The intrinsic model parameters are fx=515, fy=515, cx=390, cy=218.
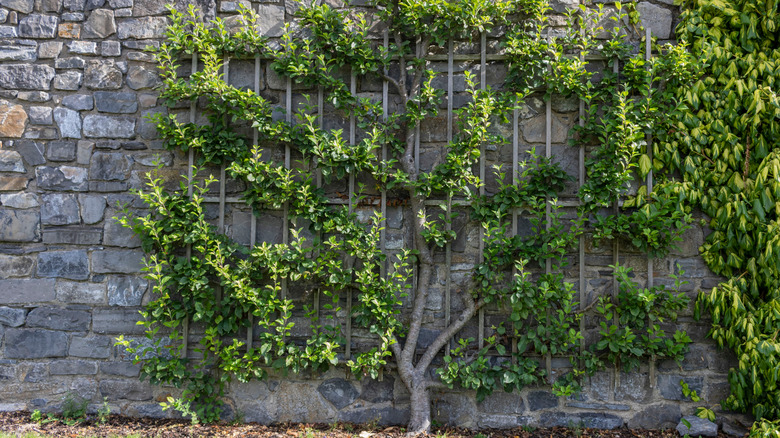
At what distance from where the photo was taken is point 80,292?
317cm

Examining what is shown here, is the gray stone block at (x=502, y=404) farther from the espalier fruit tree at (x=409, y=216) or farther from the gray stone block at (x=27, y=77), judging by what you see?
the gray stone block at (x=27, y=77)

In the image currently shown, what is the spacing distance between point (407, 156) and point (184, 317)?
1.65m

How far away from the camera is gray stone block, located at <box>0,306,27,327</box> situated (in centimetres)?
316

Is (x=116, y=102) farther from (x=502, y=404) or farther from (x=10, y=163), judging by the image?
(x=502, y=404)

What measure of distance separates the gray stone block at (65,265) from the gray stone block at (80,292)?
1.9 inches

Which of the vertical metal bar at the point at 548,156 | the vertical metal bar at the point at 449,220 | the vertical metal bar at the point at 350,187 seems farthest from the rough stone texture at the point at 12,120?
the vertical metal bar at the point at 548,156

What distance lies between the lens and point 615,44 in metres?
2.99

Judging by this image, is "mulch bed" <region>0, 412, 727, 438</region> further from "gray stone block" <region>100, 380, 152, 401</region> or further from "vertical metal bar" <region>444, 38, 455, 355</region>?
"vertical metal bar" <region>444, 38, 455, 355</region>

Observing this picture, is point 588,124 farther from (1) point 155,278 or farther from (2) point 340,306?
(1) point 155,278

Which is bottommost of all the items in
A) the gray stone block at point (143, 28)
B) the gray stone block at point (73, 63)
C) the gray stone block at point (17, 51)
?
the gray stone block at point (73, 63)

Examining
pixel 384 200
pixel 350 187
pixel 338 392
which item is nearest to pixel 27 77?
pixel 350 187

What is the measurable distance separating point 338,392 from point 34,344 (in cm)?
189

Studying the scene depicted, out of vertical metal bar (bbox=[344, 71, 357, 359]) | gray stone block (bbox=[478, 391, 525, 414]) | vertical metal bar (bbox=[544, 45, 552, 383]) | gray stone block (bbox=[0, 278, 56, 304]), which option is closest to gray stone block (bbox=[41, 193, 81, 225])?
gray stone block (bbox=[0, 278, 56, 304])

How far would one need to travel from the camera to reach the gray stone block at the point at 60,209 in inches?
125
